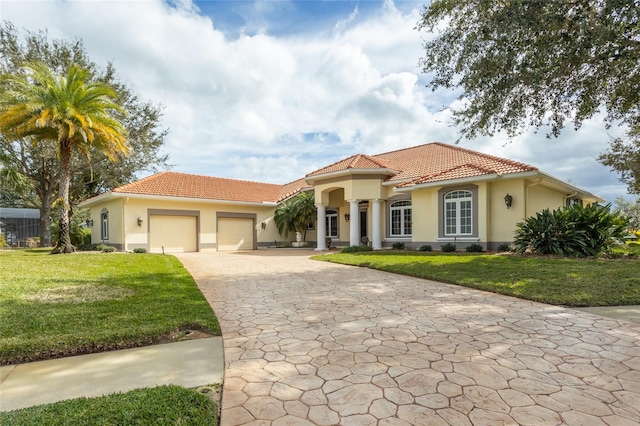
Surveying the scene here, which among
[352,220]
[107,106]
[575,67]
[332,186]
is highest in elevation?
[107,106]

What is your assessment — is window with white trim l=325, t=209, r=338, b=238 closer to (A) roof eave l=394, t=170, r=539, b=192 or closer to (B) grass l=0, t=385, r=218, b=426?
(A) roof eave l=394, t=170, r=539, b=192

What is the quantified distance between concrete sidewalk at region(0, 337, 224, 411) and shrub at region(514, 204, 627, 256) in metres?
12.9

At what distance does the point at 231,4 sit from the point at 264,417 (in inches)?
433

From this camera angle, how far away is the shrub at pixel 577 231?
12.2 meters

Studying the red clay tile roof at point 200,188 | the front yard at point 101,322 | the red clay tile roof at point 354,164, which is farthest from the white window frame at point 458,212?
the red clay tile roof at point 200,188

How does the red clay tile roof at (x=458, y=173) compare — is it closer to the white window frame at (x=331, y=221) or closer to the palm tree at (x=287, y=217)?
the white window frame at (x=331, y=221)

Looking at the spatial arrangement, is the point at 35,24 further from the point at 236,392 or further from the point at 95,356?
the point at 236,392

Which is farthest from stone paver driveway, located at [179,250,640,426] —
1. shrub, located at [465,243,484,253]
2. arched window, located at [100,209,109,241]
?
arched window, located at [100,209,109,241]

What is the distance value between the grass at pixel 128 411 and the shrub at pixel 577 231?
1339 centimetres

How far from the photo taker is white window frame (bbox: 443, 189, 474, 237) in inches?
641

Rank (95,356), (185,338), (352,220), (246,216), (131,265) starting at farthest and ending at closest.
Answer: (246,216) < (352,220) < (131,265) < (185,338) < (95,356)

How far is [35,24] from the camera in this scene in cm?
2042

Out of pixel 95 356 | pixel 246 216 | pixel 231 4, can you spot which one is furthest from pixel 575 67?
pixel 246 216

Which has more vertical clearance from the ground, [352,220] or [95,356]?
[352,220]
